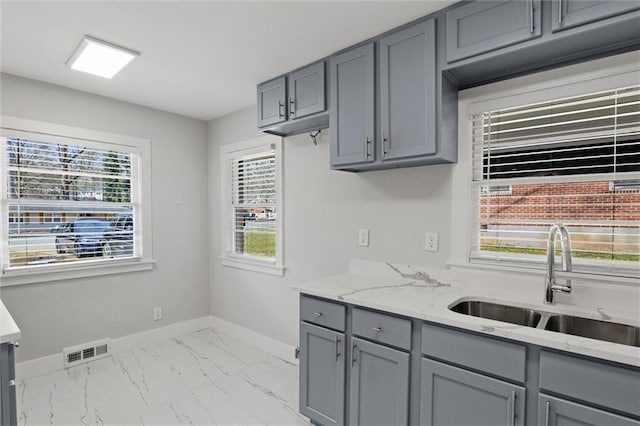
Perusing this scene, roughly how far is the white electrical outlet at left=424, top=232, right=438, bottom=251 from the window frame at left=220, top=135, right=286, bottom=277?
1.44 meters

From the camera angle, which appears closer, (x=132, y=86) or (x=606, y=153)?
(x=606, y=153)

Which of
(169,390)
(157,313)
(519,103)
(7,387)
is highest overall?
(519,103)

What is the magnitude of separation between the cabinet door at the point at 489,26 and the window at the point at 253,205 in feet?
6.13

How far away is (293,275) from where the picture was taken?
3316 millimetres

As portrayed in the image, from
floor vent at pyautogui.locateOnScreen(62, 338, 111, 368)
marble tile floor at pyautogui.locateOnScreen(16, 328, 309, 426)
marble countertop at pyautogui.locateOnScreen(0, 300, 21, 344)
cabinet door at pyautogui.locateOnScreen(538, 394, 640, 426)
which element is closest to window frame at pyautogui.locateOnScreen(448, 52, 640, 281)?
cabinet door at pyautogui.locateOnScreen(538, 394, 640, 426)

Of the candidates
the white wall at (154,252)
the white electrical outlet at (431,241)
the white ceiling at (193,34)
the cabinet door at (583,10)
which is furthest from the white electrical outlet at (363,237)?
the white wall at (154,252)

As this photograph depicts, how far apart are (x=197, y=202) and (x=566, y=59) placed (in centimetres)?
362

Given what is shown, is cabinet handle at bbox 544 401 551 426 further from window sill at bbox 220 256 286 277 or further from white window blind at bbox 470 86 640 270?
window sill at bbox 220 256 286 277

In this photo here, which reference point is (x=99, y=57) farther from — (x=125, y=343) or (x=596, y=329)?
(x=596, y=329)

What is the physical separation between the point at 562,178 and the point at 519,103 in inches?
18.7

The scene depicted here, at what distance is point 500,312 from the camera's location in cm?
198

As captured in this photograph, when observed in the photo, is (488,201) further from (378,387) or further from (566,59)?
(378,387)

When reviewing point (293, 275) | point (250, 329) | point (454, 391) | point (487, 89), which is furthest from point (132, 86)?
point (454, 391)

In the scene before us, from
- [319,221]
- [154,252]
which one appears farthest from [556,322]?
[154,252]
